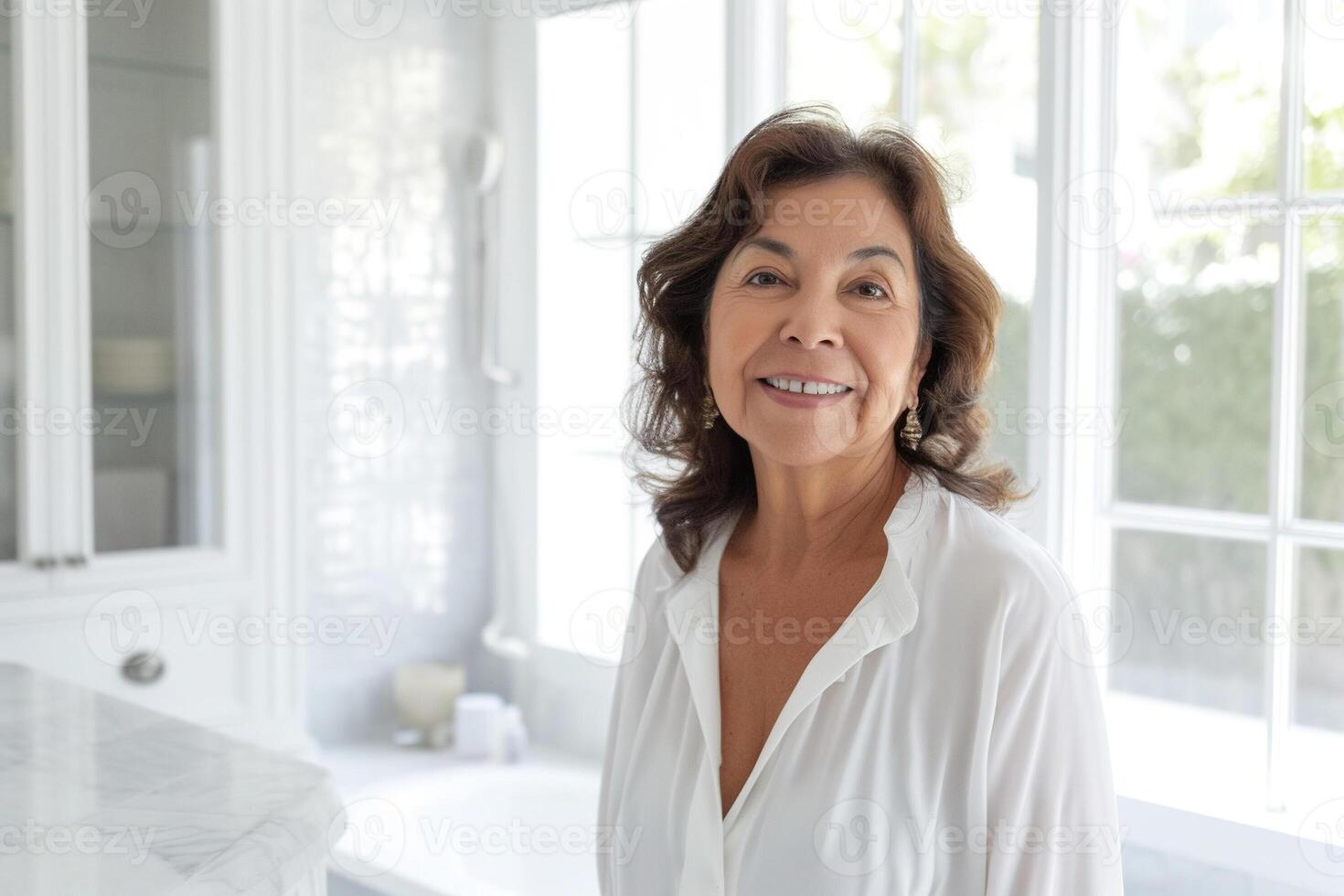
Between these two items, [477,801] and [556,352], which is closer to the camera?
[477,801]

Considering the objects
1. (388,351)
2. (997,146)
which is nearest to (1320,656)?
(997,146)

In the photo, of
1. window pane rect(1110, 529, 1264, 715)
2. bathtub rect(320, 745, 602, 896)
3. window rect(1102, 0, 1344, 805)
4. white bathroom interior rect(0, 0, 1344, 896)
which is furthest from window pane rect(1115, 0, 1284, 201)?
bathtub rect(320, 745, 602, 896)

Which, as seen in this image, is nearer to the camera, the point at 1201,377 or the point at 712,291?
the point at 712,291

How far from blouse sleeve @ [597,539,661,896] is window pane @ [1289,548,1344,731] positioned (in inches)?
161

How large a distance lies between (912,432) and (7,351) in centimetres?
139

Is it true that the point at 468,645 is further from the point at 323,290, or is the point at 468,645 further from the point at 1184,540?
the point at 1184,540

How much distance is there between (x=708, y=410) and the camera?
1.45 m

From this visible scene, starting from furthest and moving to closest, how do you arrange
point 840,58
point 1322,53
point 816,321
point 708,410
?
point 840,58, point 1322,53, point 708,410, point 816,321

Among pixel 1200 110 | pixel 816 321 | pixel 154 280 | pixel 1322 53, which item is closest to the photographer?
pixel 816 321

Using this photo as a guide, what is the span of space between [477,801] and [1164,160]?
12.8 ft

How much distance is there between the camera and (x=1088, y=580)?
193 cm

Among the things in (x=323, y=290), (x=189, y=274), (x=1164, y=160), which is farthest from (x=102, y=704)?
(x=1164, y=160)

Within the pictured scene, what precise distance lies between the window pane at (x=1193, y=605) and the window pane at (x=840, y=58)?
2456mm

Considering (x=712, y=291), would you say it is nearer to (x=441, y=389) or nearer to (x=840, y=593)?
(x=840, y=593)
